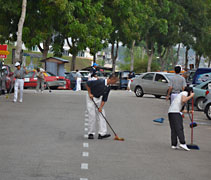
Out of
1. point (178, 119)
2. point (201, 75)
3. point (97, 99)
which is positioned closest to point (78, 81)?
point (201, 75)

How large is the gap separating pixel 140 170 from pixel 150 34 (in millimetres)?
54941

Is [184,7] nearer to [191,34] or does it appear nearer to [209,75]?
[191,34]

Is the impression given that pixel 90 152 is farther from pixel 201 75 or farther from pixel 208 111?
pixel 201 75

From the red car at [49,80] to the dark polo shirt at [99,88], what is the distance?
91.4ft

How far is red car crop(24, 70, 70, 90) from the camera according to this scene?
4034 centimetres

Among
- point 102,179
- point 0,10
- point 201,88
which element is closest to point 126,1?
point 0,10

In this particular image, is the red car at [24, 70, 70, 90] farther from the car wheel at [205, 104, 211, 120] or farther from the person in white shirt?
the person in white shirt

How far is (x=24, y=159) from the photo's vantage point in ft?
31.7

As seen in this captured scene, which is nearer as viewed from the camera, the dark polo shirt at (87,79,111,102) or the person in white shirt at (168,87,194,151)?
the person in white shirt at (168,87,194,151)

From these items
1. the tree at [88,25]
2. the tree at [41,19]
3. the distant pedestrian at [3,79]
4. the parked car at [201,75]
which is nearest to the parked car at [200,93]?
the parked car at [201,75]

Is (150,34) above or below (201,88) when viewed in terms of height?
above

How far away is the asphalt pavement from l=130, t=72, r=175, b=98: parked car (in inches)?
522

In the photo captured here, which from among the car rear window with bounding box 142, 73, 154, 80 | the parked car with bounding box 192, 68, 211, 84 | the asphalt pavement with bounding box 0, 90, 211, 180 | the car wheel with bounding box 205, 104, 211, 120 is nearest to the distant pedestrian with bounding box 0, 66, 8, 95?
the car rear window with bounding box 142, 73, 154, 80

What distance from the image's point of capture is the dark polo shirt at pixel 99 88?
12688 millimetres
